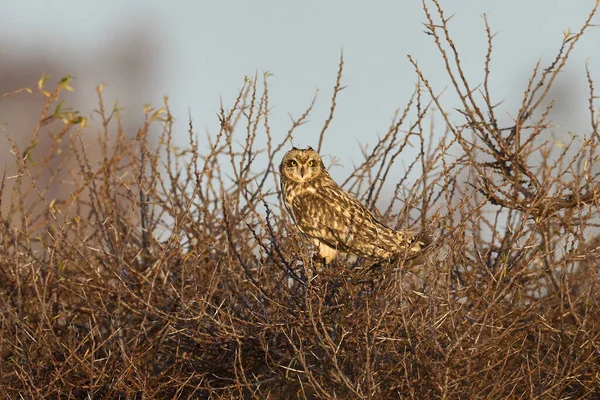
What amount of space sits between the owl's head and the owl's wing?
0.34ft

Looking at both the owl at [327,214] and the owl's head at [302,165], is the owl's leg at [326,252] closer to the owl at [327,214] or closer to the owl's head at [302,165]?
the owl at [327,214]

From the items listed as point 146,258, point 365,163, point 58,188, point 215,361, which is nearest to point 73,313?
point 146,258

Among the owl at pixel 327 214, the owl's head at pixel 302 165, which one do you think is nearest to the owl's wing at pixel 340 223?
the owl at pixel 327 214

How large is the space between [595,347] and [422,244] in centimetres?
108

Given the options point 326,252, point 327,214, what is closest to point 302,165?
point 327,214

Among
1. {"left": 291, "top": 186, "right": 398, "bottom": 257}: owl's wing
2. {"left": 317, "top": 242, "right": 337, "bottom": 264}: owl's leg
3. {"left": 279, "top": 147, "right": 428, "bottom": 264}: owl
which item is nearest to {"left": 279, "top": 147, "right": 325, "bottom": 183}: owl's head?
{"left": 279, "top": 147, "right": 428, "bottom": 264}: owl

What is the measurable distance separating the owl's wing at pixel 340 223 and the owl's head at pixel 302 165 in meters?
0.10

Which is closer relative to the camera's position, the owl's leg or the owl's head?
the owl's leg

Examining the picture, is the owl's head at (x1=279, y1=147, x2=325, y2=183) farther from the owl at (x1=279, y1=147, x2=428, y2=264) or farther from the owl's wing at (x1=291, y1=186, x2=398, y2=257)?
the owl's wing at (x1=291, y1=186, x2=398, y2=257)

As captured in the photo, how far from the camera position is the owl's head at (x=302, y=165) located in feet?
19.0

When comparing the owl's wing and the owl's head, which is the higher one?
the owl's head

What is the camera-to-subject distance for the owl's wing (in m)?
5.33

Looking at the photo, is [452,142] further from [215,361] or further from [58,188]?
[58,188]

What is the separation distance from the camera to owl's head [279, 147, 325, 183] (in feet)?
19.0
